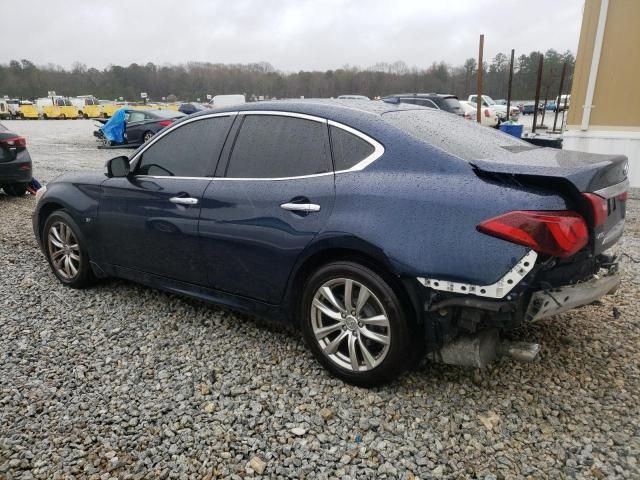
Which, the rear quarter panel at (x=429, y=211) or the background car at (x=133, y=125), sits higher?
the rear quarter panel at (x=429, y=211)

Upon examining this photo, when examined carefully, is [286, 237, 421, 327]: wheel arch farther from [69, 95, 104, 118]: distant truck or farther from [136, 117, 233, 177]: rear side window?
[69, 95, 104, 118]: distant truck

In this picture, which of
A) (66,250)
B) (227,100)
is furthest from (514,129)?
(227,100)

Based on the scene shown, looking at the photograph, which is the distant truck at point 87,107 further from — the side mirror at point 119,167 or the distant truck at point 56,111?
the side mirror at point 119,167

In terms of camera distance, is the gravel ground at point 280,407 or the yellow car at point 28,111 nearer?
the gravel ground at point 280,407

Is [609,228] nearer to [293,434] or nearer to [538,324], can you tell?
[538,324]

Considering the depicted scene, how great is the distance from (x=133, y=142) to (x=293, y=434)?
56.3 ft

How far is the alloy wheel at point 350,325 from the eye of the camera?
2607mm

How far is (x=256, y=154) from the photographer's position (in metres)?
3.12

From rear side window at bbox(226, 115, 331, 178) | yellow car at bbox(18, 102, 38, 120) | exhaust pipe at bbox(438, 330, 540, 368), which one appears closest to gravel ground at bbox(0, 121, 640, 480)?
exhaust pipe at bbox(438, 330, 540, 368)

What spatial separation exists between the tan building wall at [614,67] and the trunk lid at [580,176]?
7103mm

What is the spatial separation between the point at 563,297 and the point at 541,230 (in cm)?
39

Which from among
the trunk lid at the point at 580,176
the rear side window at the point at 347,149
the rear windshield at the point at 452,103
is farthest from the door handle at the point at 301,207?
the rear windshield at the point at 452,103

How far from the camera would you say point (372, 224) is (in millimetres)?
2516

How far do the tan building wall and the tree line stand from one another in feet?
170
